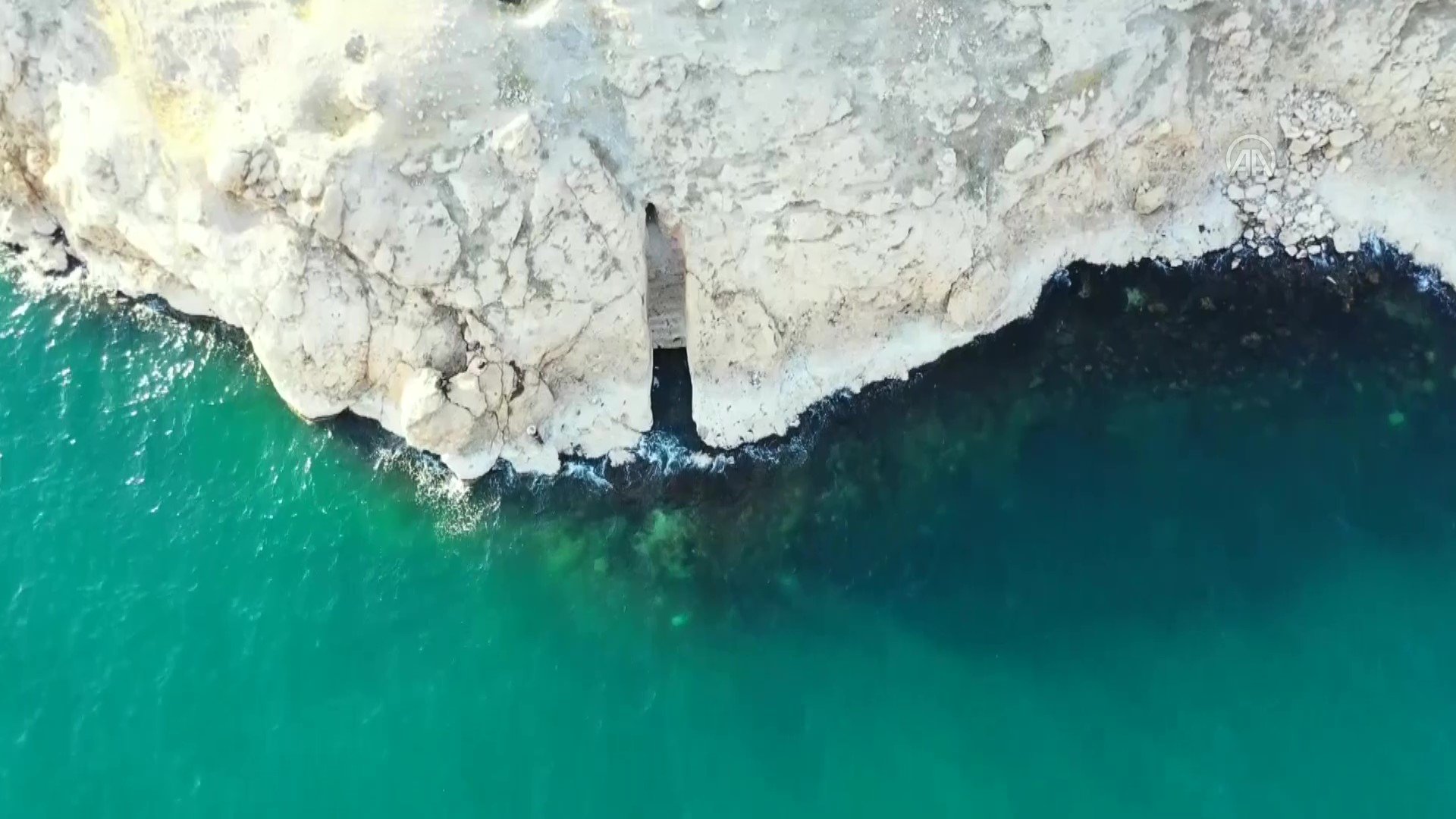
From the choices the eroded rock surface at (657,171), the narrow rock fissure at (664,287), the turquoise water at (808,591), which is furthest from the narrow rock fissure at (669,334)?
the turquoise water at (808,591)

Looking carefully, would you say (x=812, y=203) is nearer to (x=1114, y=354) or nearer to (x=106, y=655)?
(x=1114, y=354)

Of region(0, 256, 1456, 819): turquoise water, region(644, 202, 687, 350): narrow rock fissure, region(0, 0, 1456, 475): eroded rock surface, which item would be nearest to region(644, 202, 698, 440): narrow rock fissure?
region(644, 202, 687, 350): narrow rock fissure

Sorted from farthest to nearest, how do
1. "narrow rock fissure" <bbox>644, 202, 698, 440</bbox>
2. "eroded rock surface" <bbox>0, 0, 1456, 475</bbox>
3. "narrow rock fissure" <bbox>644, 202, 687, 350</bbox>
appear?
"narrow rock fissure" <bbox>644, 202, 698, 440</bbox>, "narrow rock fissure" <bbox>644, 202, 687, 350</bbox>, "eroded rock surface" <bbox>0, 0, 1456, 475</bbox>

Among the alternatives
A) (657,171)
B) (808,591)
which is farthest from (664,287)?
(808,591)

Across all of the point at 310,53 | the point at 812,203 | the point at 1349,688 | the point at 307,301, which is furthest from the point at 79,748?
the point at 1349,688

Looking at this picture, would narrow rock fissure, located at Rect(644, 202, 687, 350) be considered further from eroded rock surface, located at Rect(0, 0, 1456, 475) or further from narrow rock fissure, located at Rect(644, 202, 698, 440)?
eroded rock surface, located at Rect(0, 0, 1456, 475)

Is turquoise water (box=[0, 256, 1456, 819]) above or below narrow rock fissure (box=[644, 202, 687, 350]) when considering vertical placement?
below

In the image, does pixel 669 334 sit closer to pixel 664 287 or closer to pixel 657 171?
pixel 664 287
